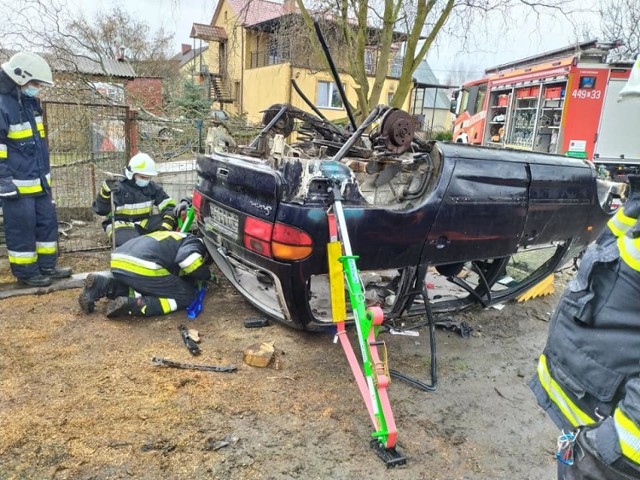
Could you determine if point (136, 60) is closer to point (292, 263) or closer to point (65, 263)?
point (65, 263)

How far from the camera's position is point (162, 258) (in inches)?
153

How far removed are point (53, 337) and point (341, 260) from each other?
2.20m

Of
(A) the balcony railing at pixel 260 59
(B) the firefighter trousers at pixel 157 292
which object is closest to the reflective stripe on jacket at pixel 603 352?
(B) the firefighter trousers at pixel 157 292

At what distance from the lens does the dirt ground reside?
2.33 m

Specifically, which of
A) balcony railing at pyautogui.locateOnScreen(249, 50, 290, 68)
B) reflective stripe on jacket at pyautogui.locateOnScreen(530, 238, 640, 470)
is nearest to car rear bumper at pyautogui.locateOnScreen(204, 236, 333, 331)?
reflective stripe on jacket at pyautogui.locateOnScreen(530, 238, 640, 470)

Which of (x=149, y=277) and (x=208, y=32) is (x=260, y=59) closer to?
(x=208, y=32)

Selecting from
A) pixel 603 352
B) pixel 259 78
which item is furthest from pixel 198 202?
pixel 259 78

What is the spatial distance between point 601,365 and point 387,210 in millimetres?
1882

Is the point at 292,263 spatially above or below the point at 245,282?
above

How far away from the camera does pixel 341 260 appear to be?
8.86 feet

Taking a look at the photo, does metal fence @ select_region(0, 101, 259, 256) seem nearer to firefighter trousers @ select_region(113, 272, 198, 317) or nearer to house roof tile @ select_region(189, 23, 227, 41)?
firefighter trousers @ select_region(113, 272, 198, 317)

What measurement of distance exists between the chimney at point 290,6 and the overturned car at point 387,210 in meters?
5.89

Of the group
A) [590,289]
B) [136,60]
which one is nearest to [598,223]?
[590,289]

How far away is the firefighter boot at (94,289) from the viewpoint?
379 centimetres
